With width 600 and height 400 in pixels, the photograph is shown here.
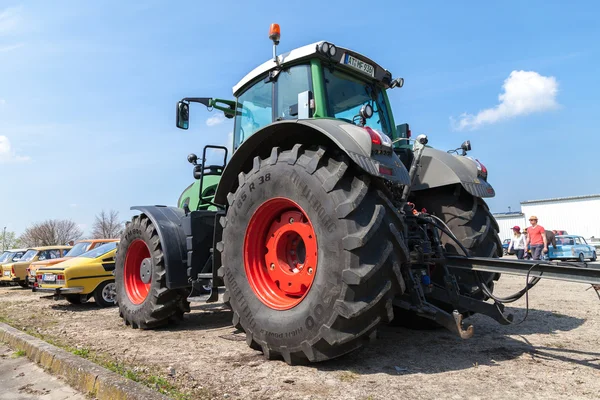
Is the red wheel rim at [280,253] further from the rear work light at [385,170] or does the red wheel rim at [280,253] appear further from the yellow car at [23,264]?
the yellow car at [23,264]

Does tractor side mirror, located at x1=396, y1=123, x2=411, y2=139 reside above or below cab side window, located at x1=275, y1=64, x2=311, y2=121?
below

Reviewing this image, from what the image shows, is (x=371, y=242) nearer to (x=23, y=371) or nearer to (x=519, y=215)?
(x=23, y=371)

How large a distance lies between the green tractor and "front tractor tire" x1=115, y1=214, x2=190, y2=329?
0.9 inches

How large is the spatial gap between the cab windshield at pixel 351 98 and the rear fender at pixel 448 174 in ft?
2.15

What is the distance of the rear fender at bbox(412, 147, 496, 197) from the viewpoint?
405cm

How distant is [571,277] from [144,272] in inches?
176

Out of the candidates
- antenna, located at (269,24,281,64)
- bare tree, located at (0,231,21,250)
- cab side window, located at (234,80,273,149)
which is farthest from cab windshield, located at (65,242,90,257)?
bare tree, located at (0,231,21,250)

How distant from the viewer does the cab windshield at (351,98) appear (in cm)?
412

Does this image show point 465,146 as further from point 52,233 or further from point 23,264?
point 52,233

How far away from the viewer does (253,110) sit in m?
4.84

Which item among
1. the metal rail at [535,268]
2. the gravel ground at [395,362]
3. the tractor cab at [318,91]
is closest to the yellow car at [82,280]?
the gravel ground at [395,362]

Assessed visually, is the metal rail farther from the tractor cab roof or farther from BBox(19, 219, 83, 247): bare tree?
BBox(19, 219, 83, 247): bare tree

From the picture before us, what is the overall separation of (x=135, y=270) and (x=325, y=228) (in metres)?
3.70

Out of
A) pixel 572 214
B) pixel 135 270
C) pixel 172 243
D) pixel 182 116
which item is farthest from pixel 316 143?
pixel 572 214
